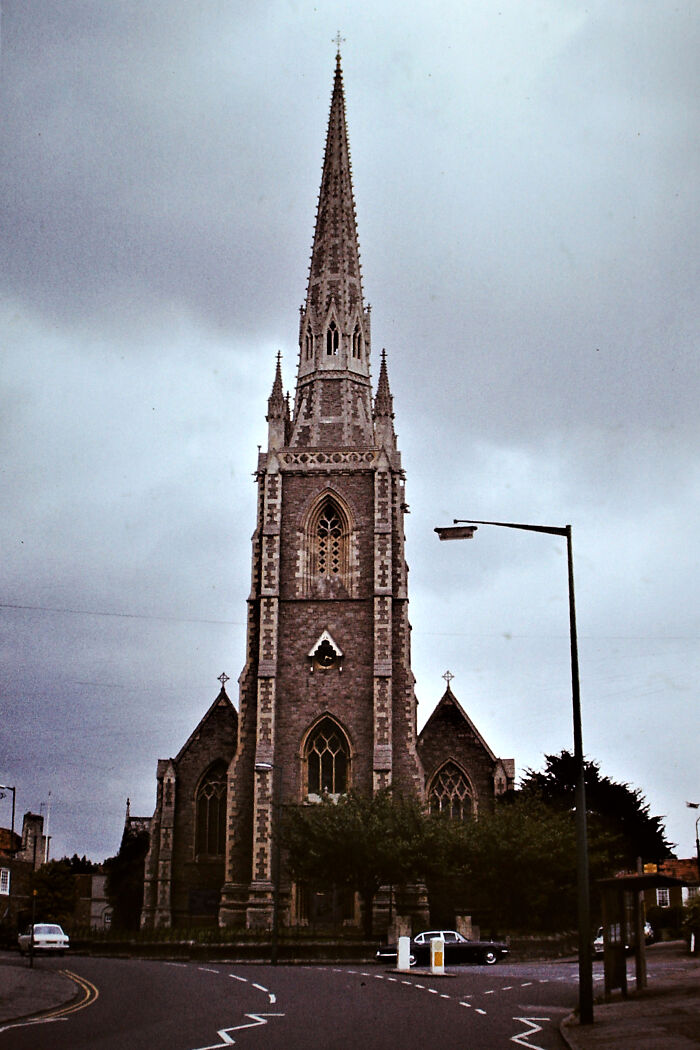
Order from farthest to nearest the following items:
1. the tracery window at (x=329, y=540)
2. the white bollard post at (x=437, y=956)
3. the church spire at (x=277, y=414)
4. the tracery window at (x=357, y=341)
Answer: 1. the tracery window at (x=357, y=341)
2. the church spire at (x=277, y=414)
3. the tracery window at (x=329, y=540)
4. the white bollard post at (x=437, y=956)

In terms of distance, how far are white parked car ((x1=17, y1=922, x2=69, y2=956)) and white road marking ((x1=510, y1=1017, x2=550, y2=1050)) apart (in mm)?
29737

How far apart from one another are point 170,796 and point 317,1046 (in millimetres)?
43247

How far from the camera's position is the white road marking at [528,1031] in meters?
16.0

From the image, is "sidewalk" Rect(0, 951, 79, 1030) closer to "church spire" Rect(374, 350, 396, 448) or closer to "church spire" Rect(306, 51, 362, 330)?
"church spire" Rect(374, 350, 396, 448)

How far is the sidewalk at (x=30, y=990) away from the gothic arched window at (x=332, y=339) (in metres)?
34.4

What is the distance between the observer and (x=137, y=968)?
36.4 metres

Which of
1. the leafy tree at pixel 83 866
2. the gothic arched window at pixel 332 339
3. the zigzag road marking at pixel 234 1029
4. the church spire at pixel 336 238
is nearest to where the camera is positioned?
the zigzag road marking at pixel 234 1029

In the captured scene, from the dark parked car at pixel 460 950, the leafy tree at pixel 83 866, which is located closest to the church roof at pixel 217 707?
the dark parked car at pixel 460 950

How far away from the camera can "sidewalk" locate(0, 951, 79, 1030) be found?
22469 millimetres

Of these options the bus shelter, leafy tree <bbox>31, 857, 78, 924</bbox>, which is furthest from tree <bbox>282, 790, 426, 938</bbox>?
leafy tree <bbox>31, 857, 78, 924</bbox>

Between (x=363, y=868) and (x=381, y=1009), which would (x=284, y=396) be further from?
(x=381, y=1009)

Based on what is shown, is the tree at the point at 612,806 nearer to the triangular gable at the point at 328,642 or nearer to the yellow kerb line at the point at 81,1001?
the triangular gable at the point at 328,642

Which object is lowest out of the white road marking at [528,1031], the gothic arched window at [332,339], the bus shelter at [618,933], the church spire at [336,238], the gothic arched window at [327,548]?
the white road marking at [528,1031]

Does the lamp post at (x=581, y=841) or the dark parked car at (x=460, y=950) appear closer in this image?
the lamp post at (x=581, y=841)
